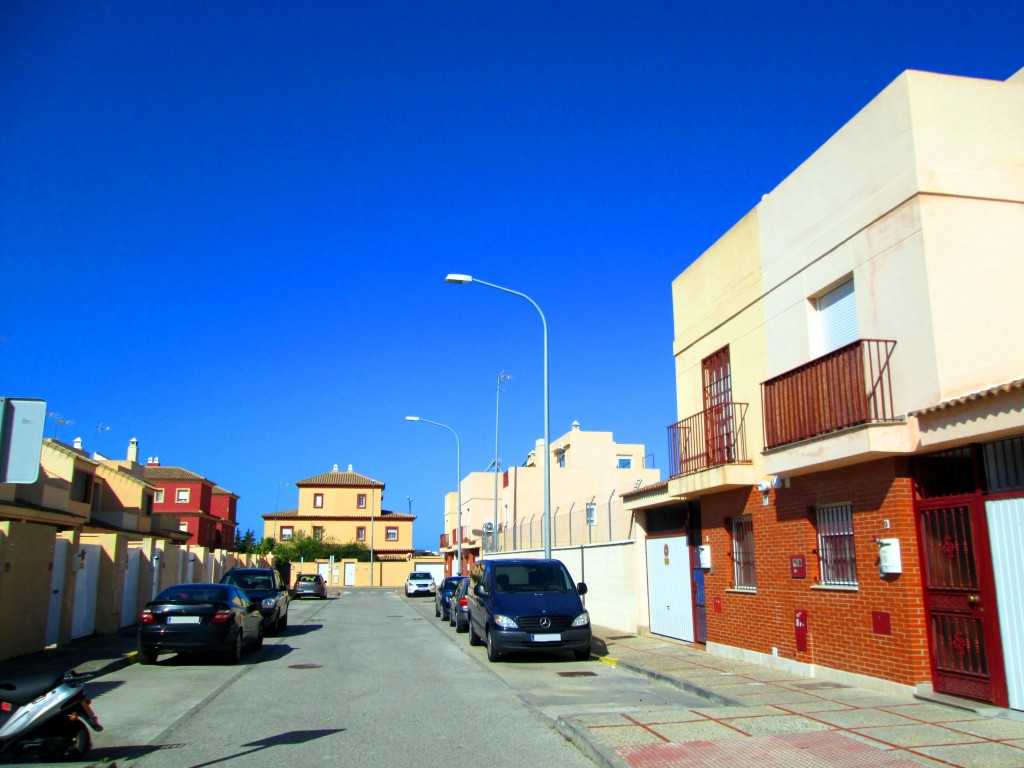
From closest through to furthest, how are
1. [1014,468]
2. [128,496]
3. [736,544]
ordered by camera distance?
1. [1014,468]
2. [736,544]
3. [128,496]

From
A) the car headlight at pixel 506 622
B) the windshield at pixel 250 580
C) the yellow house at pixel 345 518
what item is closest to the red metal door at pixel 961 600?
the car headlight at pixel 506 622

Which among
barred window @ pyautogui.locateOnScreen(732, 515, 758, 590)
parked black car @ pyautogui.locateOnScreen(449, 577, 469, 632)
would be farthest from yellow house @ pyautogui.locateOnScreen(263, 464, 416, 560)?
barred window @ pyautogui.locateOnScreen(732, 515, 758, 590)

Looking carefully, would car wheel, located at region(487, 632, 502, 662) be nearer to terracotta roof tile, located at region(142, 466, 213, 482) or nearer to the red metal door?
the red metal door

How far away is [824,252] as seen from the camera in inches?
474

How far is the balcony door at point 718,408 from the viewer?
1465cm

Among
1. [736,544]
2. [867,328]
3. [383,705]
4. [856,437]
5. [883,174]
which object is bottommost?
[383,705]

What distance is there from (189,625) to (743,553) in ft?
32.4

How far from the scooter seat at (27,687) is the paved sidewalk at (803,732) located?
15.7 ft

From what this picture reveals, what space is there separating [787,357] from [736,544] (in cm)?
381

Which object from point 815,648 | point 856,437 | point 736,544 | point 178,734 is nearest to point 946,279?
point 856,437

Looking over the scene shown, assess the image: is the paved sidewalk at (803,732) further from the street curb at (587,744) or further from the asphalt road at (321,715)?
the asphalt road at (321,715)

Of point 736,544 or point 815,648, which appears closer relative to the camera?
point 815,648

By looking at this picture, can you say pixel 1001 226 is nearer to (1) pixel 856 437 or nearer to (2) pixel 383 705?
(1) pixel 856 437

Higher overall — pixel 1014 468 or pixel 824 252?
pixel 824 252
